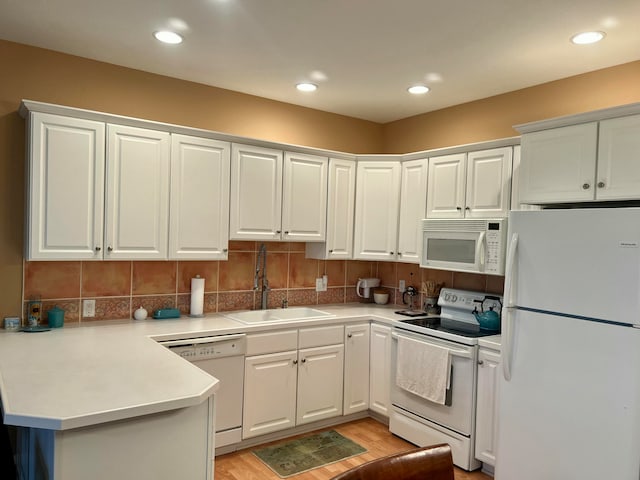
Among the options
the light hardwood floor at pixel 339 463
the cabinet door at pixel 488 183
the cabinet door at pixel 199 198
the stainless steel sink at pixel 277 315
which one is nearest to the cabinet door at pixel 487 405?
the light hardwood floor at pixel 339 463

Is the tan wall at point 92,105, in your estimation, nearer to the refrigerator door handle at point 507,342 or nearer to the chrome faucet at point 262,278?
the chrome faucet at point 262,278

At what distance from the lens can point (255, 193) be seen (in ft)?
11.6

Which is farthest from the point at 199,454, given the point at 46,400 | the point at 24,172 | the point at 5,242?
the point at 24,172

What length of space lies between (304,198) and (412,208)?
0.90 metres

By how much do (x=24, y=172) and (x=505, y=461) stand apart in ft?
11.0

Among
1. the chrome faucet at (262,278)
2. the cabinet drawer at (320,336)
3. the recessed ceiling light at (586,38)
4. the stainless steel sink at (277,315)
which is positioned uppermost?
the recessed ceiling light at (586,38)

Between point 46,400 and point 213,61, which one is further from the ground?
point 213,61

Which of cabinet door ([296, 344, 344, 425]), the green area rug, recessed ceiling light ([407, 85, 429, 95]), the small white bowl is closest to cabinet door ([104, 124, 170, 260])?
cabinet door ([296, 344, 344, 425])

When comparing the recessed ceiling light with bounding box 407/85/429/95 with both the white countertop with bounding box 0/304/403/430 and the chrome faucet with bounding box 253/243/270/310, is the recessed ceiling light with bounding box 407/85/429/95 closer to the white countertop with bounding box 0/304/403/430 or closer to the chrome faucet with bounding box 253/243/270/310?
the chrome faucet with bounding box 253/243/270/310

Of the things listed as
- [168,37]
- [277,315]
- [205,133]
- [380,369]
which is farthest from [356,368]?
[168,37]

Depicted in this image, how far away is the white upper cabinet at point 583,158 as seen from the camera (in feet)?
7.95

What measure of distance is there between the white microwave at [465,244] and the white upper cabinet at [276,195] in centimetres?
89

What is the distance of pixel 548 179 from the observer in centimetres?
276

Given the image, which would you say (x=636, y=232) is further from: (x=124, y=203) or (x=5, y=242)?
(x=5, y=242)
